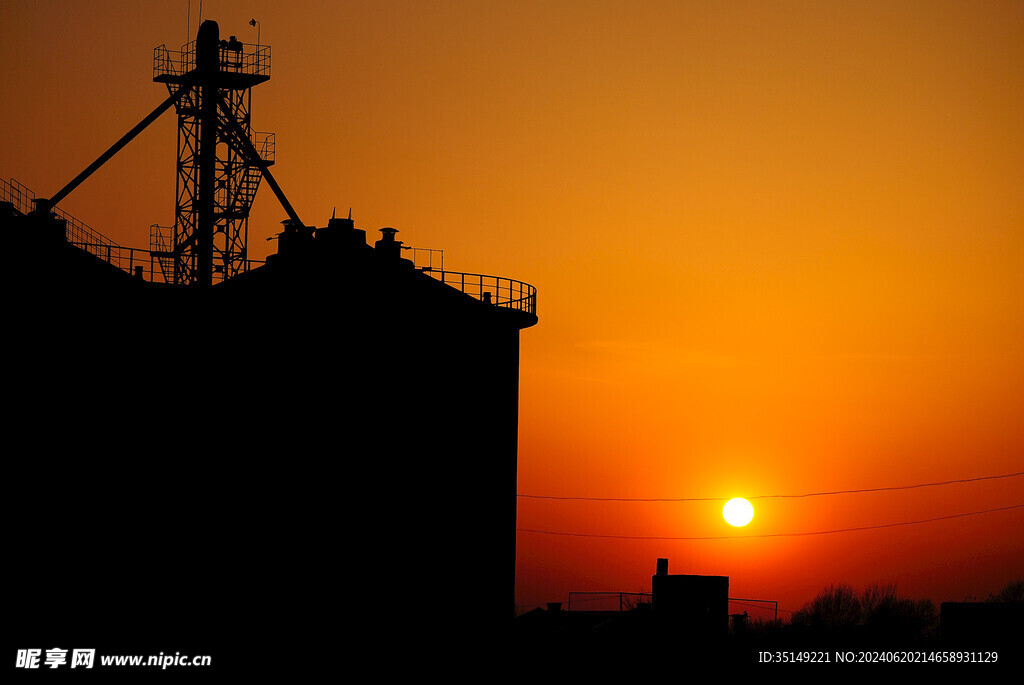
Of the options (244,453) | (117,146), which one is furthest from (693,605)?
(117,146)

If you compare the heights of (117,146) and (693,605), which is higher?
(117,146)

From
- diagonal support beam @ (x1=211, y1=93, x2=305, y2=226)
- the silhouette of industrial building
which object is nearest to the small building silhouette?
the silhouette of industrial building

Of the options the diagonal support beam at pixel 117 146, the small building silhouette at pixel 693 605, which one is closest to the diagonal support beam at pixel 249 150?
the diagonal support beam at pixel 117 146

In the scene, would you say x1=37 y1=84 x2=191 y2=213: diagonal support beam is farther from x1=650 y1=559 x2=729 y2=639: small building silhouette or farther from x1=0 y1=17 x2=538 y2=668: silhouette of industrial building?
x1=650 y1=559 x2=729 y2=639: small building silhouette

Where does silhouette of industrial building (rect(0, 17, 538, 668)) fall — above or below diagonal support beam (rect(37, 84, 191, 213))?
below

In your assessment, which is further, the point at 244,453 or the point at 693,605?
the point at 693,605

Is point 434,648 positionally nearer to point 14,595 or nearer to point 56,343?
point 14,595

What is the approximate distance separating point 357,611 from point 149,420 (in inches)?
250

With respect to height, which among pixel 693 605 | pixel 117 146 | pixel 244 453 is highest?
pixel 117 146

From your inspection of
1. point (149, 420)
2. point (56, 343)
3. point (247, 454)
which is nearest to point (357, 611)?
point (247, 454)

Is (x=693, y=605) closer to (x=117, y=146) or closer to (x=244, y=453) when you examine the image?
(x=244, y=453)

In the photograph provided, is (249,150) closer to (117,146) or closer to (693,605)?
(117,146)

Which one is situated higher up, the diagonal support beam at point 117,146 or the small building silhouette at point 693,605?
the diagonal support beam at point 117,146

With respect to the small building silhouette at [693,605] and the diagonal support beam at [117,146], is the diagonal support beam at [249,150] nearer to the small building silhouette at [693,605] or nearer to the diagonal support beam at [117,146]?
the diagonal support beam at [117,146]
